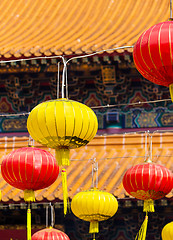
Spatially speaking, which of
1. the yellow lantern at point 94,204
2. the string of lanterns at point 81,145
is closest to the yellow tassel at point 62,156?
the string of lanterns at point 81,145

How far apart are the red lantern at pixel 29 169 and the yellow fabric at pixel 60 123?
0.91m

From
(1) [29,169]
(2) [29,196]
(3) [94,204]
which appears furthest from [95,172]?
(1) [29,169]

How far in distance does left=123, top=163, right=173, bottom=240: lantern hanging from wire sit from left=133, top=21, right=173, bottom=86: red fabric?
2246 millimetres

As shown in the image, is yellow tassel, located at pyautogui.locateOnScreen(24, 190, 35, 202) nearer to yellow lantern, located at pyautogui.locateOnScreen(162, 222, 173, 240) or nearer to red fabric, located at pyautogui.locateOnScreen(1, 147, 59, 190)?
red fabric, located at pyautogui.locateOnScreen(1, 147, 59, 190)

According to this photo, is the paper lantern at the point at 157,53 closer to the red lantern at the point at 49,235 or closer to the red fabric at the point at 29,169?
the red fabric at the point at 29,169

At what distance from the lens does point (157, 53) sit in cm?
761

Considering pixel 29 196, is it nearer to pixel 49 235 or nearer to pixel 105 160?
pixel 49 235

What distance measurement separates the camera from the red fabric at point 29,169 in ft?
31.4

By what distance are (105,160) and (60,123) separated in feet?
10.7

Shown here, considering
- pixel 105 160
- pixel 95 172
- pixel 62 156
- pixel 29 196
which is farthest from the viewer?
pixel 105 160

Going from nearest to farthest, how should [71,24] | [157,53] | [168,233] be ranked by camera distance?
[157,53], [168,233], [71,24]

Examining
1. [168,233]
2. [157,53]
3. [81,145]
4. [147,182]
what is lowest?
[168,233]

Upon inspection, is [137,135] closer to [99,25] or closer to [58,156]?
[99,25]

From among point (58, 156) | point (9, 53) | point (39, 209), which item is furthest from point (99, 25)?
point (58, 156)
